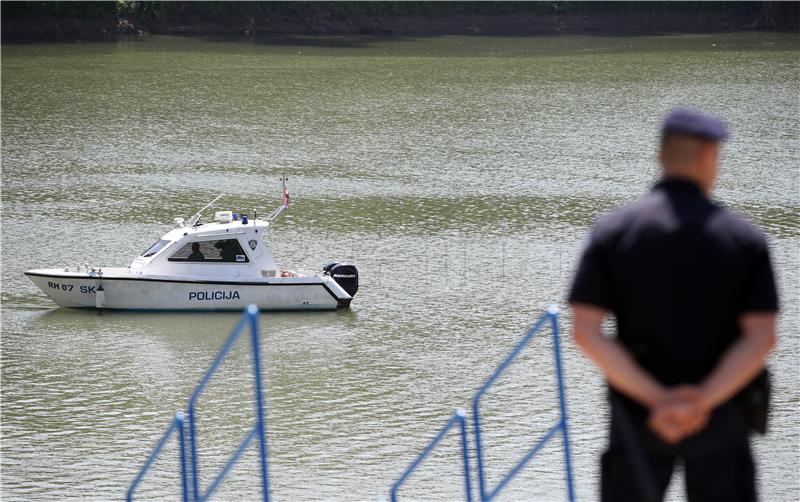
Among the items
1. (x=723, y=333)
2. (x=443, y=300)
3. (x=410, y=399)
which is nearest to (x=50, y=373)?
(x=410, y=399)

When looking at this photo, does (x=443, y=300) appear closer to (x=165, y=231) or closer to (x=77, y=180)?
(x=165, y=231)

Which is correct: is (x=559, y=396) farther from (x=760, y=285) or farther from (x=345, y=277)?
(x=345, y=277)

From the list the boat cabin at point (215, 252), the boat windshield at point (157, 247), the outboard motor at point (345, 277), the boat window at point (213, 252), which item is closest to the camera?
the boat cabin at point (215, 252)

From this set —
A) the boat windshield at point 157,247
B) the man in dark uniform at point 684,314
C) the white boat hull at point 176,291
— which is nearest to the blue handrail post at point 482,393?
the man in dark uniform at point 684,314

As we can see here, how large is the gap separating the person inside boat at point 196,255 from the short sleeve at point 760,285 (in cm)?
1614

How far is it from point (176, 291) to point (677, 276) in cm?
1638

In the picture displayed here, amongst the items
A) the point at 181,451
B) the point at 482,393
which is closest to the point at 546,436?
the point at 482,393

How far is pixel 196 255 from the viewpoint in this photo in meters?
19.9

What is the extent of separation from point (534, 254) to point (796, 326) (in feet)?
17.1

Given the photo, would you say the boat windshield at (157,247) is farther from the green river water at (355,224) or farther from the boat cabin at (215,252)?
the green river water at (355,224)

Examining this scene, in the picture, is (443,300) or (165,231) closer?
(443,300)

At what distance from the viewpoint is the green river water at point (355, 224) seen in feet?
48.5

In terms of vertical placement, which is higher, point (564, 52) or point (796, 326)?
point (564, 52)

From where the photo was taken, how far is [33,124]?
1399 inches
